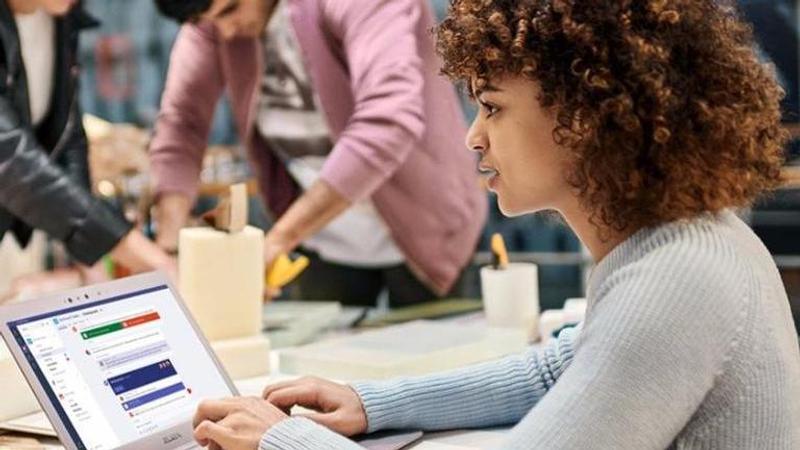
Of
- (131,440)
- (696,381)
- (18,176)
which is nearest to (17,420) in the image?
(131,440)

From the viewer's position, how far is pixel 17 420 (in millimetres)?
1507

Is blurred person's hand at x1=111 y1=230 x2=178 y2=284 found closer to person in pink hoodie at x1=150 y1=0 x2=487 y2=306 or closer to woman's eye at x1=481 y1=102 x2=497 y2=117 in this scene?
person in pink hoodie at x1=150 y1=0 x2=487 y2=306

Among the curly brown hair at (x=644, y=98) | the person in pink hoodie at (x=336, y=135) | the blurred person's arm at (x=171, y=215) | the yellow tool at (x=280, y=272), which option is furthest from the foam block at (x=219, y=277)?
the curly brown hair at (x=644, y=98)

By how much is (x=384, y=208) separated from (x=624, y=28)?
1698 mm

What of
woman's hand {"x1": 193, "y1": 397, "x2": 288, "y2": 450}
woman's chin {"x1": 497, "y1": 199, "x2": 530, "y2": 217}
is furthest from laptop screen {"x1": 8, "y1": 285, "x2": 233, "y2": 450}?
woman's chin {"x1": 497, "y1": 199, "x2": 530, "y2": 217}

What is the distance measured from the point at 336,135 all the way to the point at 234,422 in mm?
1518

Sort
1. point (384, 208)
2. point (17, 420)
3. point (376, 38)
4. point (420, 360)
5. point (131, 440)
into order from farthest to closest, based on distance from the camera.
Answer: point (384, 208) → point (376, 38) → point (420, 360) → point (17, 420) → point (131, 440)

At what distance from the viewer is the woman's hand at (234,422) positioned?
1140 millimetres

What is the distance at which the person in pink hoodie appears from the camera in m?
2.52

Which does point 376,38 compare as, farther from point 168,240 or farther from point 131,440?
point 131,440

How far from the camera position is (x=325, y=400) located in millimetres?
1331

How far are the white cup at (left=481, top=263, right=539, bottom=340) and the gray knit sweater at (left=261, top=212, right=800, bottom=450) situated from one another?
106 centimetres

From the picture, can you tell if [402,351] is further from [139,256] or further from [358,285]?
[358,285]

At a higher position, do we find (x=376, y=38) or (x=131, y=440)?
(x=376, y=38)
